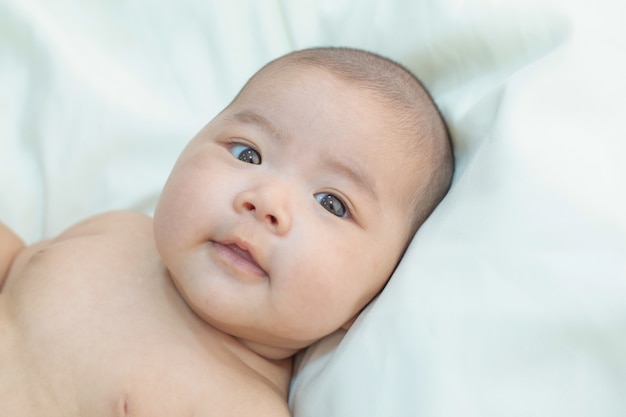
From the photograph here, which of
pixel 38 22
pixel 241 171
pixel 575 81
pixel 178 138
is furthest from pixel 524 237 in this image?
pixel 38 22

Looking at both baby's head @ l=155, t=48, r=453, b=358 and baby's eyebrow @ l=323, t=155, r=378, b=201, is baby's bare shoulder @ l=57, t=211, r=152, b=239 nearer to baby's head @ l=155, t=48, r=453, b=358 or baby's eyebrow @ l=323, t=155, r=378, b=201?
baby's head @ l=155, t=48, r=453, b=358

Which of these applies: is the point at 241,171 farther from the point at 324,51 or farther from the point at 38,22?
the point at 38,22

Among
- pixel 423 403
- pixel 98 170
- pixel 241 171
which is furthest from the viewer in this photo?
pixel 98 170

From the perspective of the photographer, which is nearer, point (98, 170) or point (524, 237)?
point (524, 237)

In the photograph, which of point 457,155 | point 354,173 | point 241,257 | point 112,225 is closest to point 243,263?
point 241,257

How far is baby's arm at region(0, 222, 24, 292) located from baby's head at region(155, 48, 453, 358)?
40cm

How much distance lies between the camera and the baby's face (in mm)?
1137

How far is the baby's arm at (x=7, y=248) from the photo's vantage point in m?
1.43

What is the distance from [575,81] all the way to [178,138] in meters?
0.85

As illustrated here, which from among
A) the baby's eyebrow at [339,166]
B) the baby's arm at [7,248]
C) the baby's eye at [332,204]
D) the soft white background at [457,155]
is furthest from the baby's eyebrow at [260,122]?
the baby's arm at [7,248]

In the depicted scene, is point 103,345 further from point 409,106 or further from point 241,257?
point 409,106

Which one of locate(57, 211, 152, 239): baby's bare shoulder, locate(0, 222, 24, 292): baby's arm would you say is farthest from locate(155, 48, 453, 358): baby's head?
locate(0, 222, 24, 292): baby's arm

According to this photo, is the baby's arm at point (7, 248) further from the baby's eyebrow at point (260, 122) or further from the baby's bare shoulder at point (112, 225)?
the baby's eyebrow at point (260, 122)

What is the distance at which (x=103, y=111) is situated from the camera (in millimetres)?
1656
